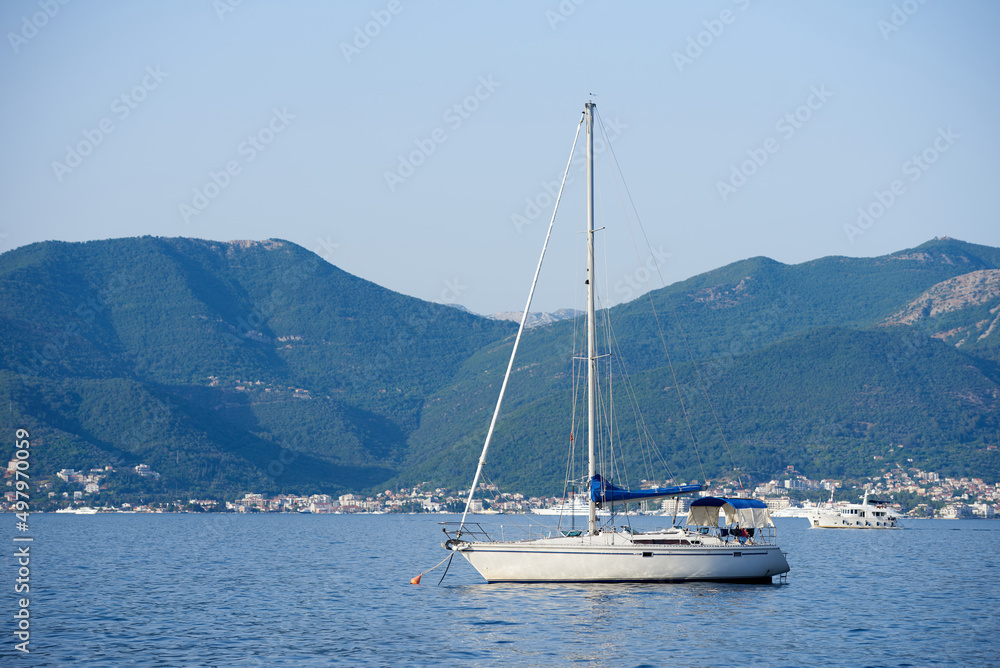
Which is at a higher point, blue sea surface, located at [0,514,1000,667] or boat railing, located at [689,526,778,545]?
boat railing, located at [689,526,778,545]

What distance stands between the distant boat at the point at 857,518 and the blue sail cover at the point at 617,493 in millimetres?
98817

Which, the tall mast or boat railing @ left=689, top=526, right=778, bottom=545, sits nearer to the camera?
the tall mast

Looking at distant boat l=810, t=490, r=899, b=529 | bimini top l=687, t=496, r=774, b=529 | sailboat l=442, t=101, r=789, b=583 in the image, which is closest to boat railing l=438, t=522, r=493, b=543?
sailboat l=442, t=101, r=789, b=583

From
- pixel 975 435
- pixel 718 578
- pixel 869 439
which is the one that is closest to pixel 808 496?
pixel 869 439

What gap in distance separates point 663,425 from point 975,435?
59306mm

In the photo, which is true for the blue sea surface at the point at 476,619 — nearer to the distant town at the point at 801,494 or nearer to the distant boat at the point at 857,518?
the distant boat at the point at 857,518

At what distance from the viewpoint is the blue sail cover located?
4197 centimetres

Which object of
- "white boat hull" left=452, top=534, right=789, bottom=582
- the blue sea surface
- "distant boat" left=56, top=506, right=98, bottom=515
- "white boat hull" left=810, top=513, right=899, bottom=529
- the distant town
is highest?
the distant town

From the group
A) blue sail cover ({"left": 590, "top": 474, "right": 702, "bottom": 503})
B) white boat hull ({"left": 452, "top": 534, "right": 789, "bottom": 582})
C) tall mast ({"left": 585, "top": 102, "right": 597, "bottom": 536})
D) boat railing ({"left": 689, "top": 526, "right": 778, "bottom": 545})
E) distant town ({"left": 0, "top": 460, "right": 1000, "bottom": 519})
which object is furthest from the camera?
distant town ({"left": 0, "top": 460, "right": 1000, "bottom": 519})

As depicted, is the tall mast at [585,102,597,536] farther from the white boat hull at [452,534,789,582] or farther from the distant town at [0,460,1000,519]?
the distant town at [0,460,1000,519]

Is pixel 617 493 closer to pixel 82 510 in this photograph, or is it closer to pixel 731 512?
pixel 731 512

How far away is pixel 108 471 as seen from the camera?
194 meters

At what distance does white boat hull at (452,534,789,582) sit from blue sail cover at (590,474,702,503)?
1.78 meters

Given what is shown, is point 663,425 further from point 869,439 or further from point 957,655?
point 957,655
